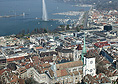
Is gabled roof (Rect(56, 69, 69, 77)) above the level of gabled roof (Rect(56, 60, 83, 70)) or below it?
below

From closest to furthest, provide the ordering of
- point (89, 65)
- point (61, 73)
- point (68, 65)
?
point (61, 73) → point (89, 65) → point (68, 65)

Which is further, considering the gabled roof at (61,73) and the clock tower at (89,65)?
the clock tower at (89,65)

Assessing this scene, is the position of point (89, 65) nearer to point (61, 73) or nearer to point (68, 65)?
point (68, 65)

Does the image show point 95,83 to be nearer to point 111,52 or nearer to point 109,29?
point 111,52

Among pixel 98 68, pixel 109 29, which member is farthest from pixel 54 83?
pixel 109 29

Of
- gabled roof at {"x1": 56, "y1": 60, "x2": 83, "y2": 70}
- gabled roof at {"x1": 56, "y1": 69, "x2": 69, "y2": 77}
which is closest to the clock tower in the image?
gabled roof at {"x1": 56, "y1": 60, "x2": 83, "y2": 70}

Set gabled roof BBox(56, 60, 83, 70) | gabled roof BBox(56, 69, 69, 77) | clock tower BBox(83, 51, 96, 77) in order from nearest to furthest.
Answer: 1. gabled roof BBox(56, 69, 69, 77)
2. clock tower BBox(83, 51, 96, 77)
3. gabled roof BBox(56, 60, 83, 70)

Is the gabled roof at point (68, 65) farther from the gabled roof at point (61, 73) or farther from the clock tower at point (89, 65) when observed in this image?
the clock tower at point (89, 65)

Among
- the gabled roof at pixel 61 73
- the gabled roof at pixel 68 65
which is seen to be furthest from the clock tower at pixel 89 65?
the gabled roof at pixel 61 73

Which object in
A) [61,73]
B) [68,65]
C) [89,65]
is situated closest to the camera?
[61,73]

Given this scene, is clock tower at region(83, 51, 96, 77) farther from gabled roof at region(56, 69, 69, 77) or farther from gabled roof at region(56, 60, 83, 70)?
gabled roof at region(56, 69, 69, 77)

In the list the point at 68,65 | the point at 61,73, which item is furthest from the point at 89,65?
the point at 61,73
